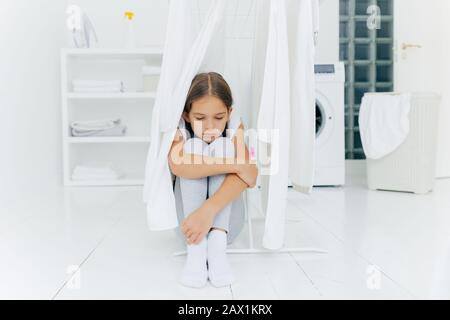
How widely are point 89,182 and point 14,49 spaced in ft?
3.44

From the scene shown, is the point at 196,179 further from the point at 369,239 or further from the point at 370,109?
the point at 370,109

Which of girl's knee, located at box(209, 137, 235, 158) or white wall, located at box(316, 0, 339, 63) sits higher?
white wall, located at box(316, 0, 339, 63)

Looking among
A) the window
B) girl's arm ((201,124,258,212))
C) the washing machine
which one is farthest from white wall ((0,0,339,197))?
the washing machine

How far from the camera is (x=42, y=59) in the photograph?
11.0 feet

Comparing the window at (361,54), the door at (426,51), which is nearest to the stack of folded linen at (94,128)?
the window at (361,54)

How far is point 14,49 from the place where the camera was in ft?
9.40

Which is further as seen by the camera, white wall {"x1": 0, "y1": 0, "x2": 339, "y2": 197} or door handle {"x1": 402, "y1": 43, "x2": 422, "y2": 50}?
door handle {"x1": 402, "y1": 43, "x2": 422, "y2": 50}

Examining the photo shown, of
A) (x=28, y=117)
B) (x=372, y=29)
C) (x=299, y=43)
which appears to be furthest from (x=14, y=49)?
(x=372, y=29)

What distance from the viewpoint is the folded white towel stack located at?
291cm

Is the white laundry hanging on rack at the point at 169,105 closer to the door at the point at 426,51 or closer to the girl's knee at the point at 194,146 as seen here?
the girl's knee at the point at 194,146

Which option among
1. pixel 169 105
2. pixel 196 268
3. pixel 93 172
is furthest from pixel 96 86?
pixel 196 268

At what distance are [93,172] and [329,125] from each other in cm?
168

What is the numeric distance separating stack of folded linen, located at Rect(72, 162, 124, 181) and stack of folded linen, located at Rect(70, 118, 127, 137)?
228 millimetres

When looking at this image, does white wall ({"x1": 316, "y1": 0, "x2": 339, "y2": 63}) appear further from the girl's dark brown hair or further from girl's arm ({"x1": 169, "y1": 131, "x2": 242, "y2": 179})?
girl's arm ({"x1": 169, "y1": 131, "x2": 242, "y2": 179})
